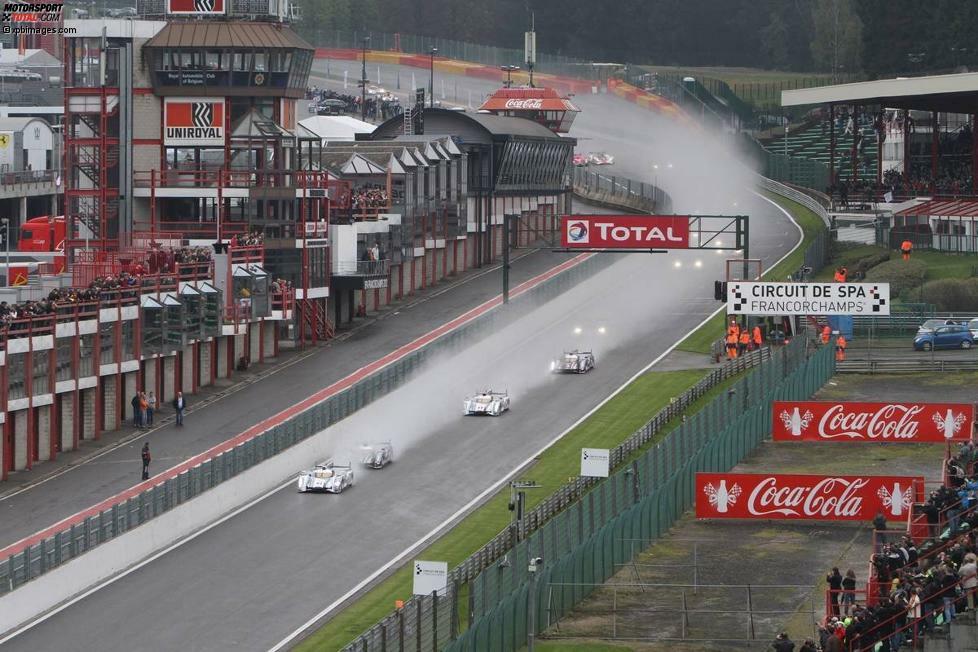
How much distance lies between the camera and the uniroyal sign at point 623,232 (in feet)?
295

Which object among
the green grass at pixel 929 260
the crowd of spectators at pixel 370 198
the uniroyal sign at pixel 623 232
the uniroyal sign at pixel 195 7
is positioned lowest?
the green grass at pixel 929 260

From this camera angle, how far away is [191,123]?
10012 centimetres

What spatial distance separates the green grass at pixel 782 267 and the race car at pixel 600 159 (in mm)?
15187

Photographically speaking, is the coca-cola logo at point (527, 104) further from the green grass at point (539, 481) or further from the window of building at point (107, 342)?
the window of building at point (107, 342)

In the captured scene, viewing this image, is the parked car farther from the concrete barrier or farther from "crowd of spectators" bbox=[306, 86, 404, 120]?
"crowd of spectators" bbox=[306, 86, 404, 120]

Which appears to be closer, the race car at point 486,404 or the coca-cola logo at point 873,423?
the coca-cola logo at point 873,423

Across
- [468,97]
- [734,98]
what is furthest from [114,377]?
[734,98]

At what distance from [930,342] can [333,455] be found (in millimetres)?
29388

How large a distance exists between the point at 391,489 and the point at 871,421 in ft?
56.5

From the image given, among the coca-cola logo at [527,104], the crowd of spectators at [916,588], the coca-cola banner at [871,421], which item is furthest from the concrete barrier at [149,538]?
the coca-cola logo at [527,104]

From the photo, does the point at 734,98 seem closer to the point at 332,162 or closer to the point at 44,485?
the point at 332,162

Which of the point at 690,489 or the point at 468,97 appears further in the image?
the point at 468,97

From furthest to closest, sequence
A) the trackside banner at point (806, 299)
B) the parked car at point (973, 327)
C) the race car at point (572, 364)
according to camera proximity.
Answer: the parked car at point (973, 327) < the race car at point (572, 364) < the trackside banner at point (806, 299)

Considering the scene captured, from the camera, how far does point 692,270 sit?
116312mm
